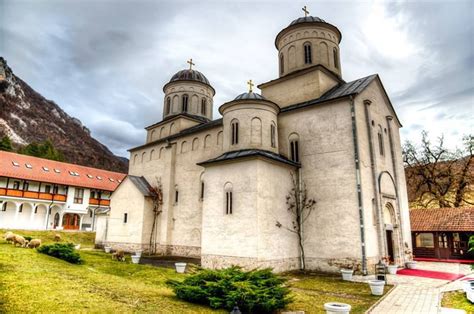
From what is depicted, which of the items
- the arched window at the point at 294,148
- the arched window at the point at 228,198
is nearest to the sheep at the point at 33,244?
the arched window at the point at 228,198

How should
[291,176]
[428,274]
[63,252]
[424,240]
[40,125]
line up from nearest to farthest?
[63,252], [428,274], [291,176], [424,240], [40,125]

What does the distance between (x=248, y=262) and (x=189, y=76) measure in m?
18.0

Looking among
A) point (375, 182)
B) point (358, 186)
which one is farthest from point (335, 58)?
point (358, 186)

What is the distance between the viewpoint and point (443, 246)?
66.8ft

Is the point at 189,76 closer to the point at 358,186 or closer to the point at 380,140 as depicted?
the point at 380,140

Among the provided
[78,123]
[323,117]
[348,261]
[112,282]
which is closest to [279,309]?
[112,282]

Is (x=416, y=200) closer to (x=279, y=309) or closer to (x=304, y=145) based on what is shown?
(x=304, y=145)

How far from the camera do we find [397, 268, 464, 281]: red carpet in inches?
517

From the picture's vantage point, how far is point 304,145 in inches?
630

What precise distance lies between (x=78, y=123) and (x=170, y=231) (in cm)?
10919

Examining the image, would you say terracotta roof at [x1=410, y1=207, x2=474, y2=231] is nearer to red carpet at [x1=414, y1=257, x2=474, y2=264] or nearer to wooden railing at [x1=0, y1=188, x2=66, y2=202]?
red carpet at [x1=414, y1=257, x2=474, y2=264]

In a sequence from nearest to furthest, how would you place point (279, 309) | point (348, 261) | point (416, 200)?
point (279, 309)
point (348, 261)
point (416, 200)

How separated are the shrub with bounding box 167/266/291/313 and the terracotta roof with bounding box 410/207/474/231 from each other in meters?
17.6

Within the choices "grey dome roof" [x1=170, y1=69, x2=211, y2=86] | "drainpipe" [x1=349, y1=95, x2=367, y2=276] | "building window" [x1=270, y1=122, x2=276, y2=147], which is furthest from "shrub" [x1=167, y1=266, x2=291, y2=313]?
"grey dome roof" [x1=170, y1=69, x2=211, y2=86]
